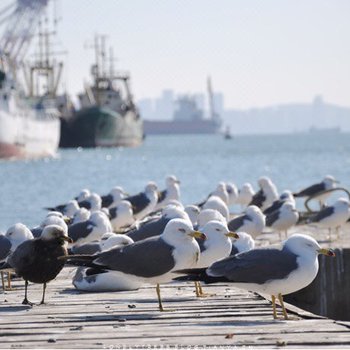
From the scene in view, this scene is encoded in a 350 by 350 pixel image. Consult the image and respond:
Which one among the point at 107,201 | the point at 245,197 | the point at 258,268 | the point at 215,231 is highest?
the point at 258,268

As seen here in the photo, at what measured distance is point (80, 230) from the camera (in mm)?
14070

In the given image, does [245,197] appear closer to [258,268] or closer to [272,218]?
[272,218]

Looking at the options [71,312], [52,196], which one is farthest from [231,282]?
[52,196]

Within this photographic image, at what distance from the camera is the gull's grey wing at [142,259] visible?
9.80 m

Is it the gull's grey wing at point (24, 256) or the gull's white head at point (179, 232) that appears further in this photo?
the gull's grey wing at point (24, 256)

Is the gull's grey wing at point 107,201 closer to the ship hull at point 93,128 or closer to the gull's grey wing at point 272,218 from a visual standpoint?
the gull's grey wing at point 272,218

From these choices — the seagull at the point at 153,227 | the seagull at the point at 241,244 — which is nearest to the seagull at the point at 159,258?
the seagull at the point at 241,244

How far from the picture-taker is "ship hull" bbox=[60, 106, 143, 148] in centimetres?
10881

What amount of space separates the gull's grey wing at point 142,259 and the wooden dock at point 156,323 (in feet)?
1.07

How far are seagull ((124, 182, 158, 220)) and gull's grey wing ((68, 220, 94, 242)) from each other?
542 cm

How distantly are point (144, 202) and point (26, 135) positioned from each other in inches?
2438

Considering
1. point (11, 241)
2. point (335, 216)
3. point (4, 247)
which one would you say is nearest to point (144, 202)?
point (335, 216)

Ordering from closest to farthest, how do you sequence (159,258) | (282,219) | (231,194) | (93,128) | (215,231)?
(159,258) < (215,231) < (282,219) < (231,194) < (93,128)

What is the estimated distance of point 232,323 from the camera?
8844mm
